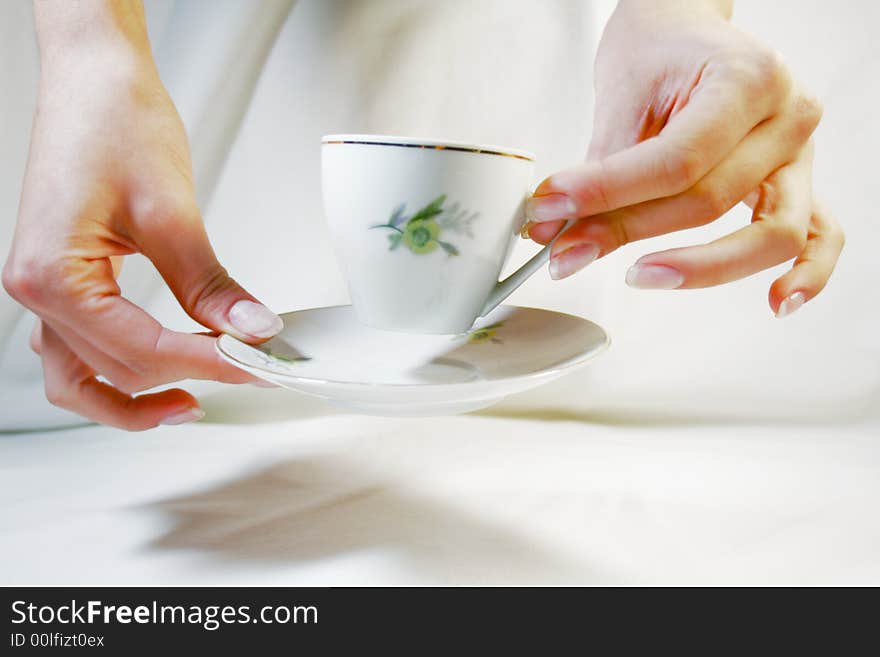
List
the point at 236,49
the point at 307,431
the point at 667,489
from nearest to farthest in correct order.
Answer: the point at 667,489
the point at 307,431
the point at 236,49

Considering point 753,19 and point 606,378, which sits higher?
point 753,19

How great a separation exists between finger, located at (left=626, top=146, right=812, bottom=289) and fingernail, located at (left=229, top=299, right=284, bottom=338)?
27cm

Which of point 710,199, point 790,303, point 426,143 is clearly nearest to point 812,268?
point 790,303

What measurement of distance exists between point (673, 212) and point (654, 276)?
2.1 inches

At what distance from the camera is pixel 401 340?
2.45ft

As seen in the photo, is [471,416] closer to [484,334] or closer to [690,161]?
[484,334]

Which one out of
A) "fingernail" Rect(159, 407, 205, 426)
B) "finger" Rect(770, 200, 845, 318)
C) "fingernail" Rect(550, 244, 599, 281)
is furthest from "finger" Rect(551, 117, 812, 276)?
"fingernail" Rect(159, 407, 205, 426)

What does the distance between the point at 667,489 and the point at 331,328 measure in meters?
0.33

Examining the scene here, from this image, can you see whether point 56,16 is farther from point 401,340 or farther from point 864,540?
point 864,540

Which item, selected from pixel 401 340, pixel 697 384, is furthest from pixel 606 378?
pixel 401 340

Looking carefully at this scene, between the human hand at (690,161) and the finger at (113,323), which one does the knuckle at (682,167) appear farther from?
the finger at (113,323)

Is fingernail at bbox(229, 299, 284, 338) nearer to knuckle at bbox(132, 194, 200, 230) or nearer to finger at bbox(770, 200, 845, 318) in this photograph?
knuckle at bbox(132, 194, 200, 230)

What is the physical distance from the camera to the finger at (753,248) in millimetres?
647

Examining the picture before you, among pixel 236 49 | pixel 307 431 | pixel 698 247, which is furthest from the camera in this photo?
pixel 236 49
